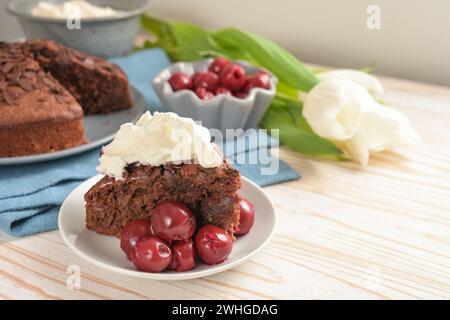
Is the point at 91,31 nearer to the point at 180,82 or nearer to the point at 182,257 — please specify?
the point at 180,82

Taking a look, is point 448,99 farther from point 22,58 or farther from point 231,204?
point 22,58

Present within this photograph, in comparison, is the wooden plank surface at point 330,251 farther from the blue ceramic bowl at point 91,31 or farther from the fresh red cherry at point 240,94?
the blue ceramic bowl at point 91,31

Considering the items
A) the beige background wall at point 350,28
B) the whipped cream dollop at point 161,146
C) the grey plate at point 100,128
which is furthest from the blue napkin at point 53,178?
the beige background wall at point 350,28

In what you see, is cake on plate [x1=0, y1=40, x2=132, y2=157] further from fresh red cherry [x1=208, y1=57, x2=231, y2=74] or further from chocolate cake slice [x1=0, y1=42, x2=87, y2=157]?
fresh red cherry [x1=208, y1=57, x2=231, y2=74]

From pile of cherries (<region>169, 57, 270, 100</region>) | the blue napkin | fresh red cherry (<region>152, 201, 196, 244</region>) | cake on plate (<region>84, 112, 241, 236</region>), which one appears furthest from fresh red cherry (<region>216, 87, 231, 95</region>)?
fresh red cherry (<region>152, 201, 196, 244</region>)

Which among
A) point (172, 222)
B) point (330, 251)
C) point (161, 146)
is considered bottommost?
point (330, 251)

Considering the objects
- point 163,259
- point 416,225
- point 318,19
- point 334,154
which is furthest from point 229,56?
point 163,259

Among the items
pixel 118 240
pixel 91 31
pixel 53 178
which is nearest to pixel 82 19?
pixel 91 31
